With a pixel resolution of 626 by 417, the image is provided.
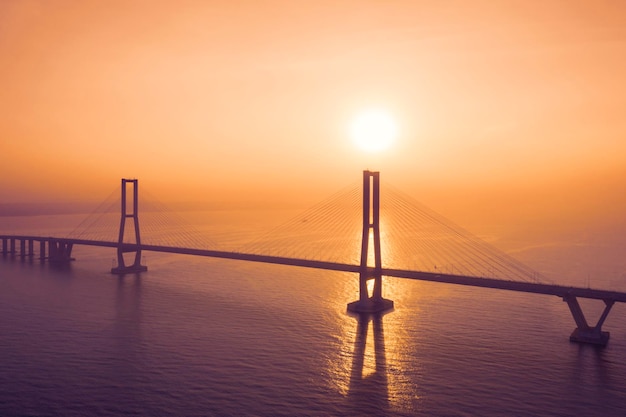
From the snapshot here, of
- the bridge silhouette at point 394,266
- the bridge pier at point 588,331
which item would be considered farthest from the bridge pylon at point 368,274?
the bridge pier at point 588,331

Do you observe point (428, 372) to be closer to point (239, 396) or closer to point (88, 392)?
point (239, 396)

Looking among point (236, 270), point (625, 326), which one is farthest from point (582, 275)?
point (236, 270)

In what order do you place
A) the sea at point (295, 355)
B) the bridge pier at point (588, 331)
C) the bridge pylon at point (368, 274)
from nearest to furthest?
the sea at point (295, 355) → the bridge pier at point (588, 331) → the bridge pylon at point (368, 274)

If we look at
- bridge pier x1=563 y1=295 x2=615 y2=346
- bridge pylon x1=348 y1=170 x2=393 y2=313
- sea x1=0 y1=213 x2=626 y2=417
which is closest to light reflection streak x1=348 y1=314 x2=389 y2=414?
sea x1=0 y1=213 x2=626 y2=417

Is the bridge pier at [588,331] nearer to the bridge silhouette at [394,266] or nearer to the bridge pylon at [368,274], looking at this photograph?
the bridge silhouette at [394,266]

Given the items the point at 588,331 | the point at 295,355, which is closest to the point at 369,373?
the point at 295,355

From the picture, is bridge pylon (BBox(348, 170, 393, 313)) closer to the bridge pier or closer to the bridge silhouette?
the bridge silhouette

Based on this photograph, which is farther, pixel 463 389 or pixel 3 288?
pixel 3 288

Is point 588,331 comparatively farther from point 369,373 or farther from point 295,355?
point 295,355

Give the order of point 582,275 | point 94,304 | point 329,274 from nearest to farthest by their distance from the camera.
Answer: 1. point 94,304
2. point 582,275
3. point 329,274
